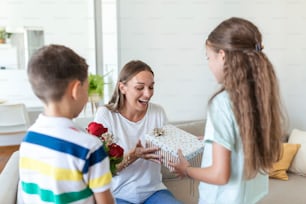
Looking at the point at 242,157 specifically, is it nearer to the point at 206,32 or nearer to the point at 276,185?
the point at 276,185

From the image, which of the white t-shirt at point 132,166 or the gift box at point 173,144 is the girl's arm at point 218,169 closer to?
the gift box at point 173,144

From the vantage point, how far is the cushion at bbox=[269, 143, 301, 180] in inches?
90.0

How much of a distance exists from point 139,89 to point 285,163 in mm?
1293

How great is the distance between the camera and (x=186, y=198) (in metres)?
1.99

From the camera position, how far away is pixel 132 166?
1677mm

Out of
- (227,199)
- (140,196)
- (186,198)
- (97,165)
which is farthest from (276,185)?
(97,165)

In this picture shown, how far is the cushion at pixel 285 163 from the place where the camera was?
7.50 feet

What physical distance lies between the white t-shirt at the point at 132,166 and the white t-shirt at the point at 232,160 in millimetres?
482

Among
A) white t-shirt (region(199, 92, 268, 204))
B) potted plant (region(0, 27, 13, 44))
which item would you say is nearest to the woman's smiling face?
white t-shirt (region(199, 92, 268, 204))

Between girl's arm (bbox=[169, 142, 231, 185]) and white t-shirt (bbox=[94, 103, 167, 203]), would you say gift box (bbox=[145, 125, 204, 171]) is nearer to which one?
white t-shirt (bbox=[94, 103, 167, 203])

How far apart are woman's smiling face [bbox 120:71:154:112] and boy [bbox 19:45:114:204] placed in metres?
0.73

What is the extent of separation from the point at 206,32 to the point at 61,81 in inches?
82.3

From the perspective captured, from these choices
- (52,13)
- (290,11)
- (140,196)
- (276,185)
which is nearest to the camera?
(140,196)

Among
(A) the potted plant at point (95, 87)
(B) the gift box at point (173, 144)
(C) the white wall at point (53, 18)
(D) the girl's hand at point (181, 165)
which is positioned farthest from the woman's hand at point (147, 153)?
(C) the white wall at point (53, 18)
